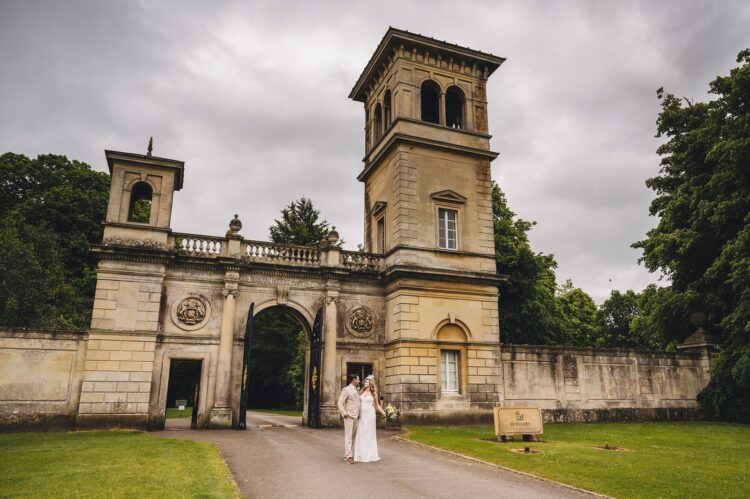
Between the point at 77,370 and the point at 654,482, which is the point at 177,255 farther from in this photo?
the point at 654,482

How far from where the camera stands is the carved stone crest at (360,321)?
68.9ft

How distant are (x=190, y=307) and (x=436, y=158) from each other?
1130 centimetres

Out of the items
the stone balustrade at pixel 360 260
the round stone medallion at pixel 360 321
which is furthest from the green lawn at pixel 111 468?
the stone balustrade at pixel 360 260

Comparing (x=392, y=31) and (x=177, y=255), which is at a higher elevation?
(x=392, y=31)

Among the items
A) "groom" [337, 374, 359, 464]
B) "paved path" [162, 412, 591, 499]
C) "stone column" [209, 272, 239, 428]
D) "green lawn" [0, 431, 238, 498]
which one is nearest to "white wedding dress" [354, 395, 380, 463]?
"groom" [337, 374, 359, 464]

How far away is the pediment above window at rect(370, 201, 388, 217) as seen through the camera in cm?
2300

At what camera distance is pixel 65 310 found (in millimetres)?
27672

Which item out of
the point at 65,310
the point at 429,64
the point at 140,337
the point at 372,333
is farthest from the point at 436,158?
the point at 65,310

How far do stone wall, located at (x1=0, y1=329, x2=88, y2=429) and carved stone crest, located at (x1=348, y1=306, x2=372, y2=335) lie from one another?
9.31m

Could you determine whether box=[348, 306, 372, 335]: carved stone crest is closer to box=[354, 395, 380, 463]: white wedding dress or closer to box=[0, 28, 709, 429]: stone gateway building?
box=[0, 28, 709, 429]: stone gateway building

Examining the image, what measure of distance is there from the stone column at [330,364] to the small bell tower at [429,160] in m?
2.83

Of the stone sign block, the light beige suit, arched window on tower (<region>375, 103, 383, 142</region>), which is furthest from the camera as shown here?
arched window on tower (<region>375, 103, 383, 142</region>)

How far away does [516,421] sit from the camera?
47.2 ft

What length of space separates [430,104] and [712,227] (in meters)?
13.1
